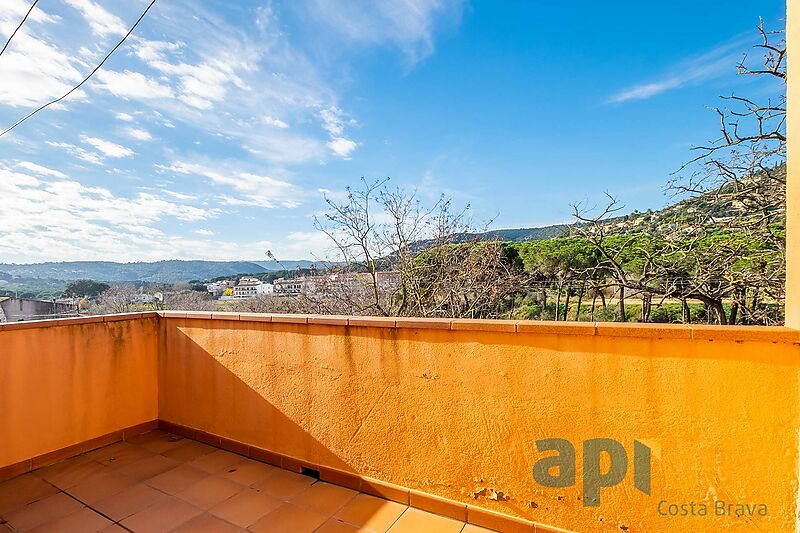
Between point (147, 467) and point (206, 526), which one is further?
point (147, 467)

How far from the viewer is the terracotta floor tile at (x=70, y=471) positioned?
264 centimetres

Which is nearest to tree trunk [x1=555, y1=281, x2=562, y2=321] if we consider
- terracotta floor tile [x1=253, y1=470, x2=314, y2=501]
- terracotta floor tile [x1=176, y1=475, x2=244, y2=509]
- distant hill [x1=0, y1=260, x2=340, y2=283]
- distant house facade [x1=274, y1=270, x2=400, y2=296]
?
distant house facade [x1=274, y1=270, x2=400, y2=296]

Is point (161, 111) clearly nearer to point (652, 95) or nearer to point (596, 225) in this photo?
point (596, 225)

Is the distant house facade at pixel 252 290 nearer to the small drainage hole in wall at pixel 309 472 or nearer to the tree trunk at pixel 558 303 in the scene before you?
the small drainage hole in wall at pixel 309 472

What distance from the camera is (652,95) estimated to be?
6141 mm

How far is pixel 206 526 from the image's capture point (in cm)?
214

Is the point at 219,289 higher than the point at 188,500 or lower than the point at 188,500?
higher

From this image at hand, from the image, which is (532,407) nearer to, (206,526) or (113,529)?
(206,526)

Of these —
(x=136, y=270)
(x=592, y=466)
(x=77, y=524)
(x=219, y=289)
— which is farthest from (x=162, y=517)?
(x=136, y=270)

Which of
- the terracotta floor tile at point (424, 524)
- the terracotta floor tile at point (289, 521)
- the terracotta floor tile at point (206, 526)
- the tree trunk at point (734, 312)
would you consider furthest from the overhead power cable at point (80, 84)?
the tree trunk at point (734, 312)

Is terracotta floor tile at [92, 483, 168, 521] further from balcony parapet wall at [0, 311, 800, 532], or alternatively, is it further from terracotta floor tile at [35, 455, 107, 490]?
balcony parapet wall at [0, 311, 800, 532]

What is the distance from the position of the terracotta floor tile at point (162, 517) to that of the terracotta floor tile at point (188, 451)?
635mm

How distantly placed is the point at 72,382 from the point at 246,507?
6.47 ft

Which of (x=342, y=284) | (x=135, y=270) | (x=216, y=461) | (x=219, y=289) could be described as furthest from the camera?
(x=135, y=270)
